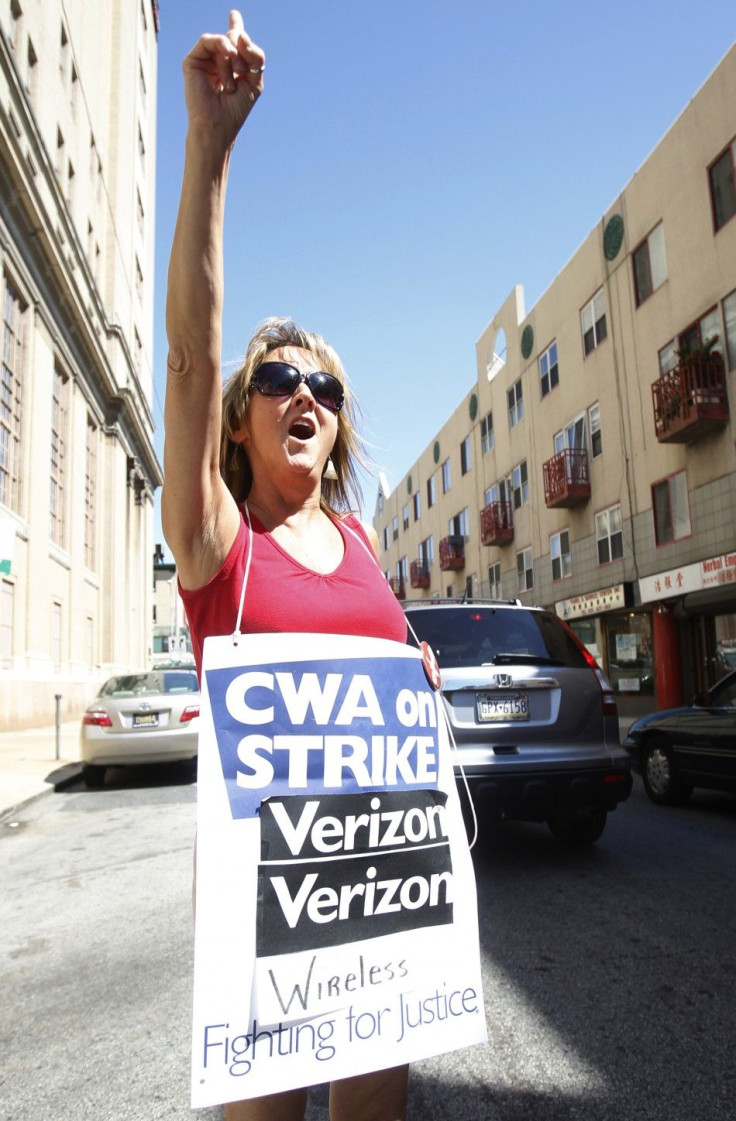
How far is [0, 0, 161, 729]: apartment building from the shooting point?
66.7 feet

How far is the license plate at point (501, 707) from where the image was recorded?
206 inches

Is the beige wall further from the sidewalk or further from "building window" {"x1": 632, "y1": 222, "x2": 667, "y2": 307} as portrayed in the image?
the sidewalk

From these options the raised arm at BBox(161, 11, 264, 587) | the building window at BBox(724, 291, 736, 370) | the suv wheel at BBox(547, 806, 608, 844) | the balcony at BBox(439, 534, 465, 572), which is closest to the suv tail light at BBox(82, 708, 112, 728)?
the suv wheel at BBox(547, 806, 608, 844)

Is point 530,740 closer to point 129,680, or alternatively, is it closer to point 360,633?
point 360,633

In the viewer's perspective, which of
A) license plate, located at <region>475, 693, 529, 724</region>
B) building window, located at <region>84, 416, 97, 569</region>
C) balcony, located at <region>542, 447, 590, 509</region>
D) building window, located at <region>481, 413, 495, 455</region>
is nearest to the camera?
license plate, located at <region>475, 693, 529, 724</region>

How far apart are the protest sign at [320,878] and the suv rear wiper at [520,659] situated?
398cm

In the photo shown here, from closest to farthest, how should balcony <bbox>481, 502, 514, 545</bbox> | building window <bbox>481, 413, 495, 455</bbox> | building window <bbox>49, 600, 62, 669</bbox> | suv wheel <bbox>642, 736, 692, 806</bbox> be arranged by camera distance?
suv wheel <bbox>642, 736, 692, 806</bbox>
building window <bbox>49, 600, 62, 669</bbox>
balcony <bbox>481, 502, 514, 545</bbox>
building window <bbox>481, 413, 495, 455</bbox>

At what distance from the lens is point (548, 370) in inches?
992

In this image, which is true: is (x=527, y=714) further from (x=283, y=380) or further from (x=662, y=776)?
(x=283, y=380)

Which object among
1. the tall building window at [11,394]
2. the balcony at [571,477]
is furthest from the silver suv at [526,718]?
the tall building window at [11,394]

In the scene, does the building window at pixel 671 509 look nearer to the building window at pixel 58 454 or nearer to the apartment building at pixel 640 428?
the apartment building at pixel 640 428

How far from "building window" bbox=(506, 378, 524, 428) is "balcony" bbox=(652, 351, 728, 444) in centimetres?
1063

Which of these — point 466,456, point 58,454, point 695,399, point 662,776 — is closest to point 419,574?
point 466,456

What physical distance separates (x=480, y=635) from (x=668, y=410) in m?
13.2
